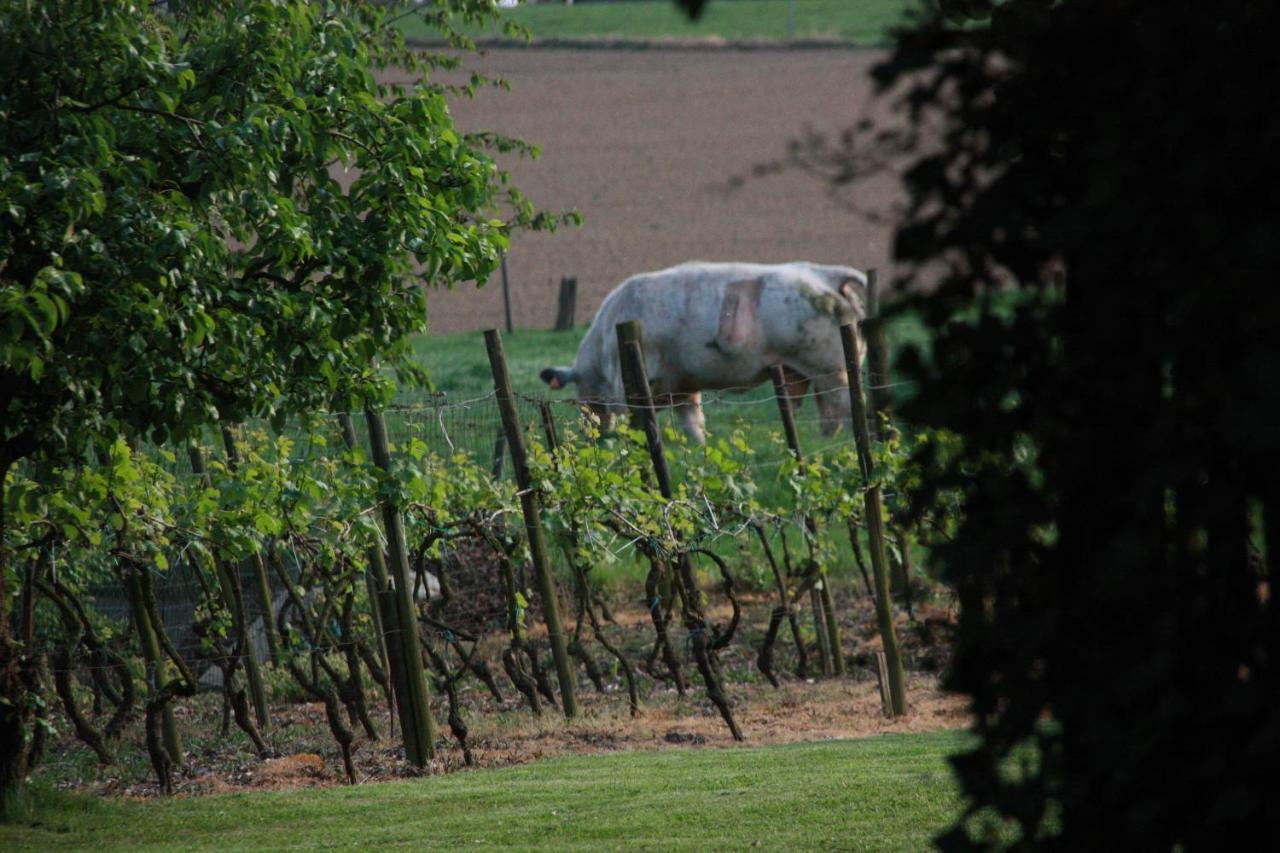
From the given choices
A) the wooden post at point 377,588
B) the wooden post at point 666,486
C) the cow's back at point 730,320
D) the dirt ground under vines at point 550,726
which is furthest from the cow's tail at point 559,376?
the wooden post at point 377,588

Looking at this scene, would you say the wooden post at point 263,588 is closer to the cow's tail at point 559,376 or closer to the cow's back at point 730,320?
the cow's tail at point 559,376

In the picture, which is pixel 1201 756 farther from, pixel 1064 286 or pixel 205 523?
pixel 205 523

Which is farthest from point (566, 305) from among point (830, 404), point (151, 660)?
point (151, 660)

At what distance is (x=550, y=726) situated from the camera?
1025cm

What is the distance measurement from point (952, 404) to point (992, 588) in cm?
33

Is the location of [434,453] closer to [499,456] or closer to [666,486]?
[666,486]

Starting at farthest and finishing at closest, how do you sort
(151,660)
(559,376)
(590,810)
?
(559,376)
(151,660)
(590,810)

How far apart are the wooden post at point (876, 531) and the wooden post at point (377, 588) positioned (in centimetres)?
312

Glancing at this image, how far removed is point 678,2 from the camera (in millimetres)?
2795

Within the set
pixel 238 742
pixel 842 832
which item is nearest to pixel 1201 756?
pixel 842 832

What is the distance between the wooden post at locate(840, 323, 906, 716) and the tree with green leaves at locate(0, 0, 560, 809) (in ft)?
10.8

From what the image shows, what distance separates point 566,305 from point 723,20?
37.8 metres

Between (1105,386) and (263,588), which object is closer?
(1105,386)

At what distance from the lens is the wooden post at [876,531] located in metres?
→ 10.1
